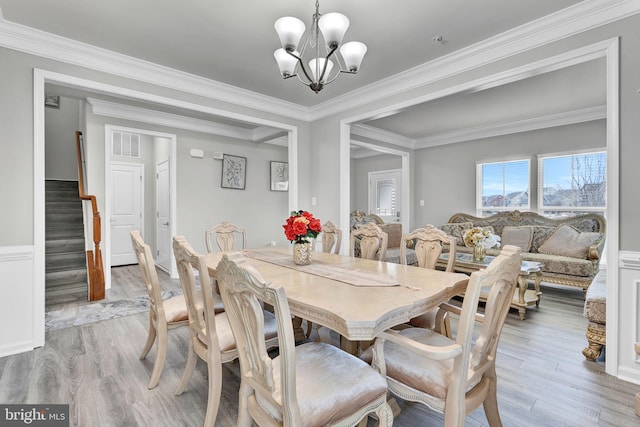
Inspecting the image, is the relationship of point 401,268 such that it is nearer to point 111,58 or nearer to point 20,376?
point 20,376

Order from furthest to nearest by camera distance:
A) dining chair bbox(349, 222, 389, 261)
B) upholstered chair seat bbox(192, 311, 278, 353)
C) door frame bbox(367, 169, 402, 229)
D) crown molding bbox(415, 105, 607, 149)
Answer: door frame bbox(367, 169, 402, 229)
crown molding bbox(415, 105, 607, 149)
dining chair bbox(349, 222, 389, 261)
upholstered chair seat bbox(192, 311, 278, 353)

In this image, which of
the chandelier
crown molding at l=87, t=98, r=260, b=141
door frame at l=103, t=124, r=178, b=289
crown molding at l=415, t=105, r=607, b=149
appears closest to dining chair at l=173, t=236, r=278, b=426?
the chandelier

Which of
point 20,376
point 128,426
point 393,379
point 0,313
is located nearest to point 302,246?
point 393,379

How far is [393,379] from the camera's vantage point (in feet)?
4.55

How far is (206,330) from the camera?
1.61 meters

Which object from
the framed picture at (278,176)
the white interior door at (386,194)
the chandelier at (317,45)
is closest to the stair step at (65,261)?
the framed picture at (278,176)

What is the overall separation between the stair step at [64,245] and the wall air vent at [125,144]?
1.95 meters

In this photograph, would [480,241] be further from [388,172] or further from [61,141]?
[61,141]

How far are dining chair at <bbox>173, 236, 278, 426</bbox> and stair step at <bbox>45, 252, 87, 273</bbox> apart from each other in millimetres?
3325

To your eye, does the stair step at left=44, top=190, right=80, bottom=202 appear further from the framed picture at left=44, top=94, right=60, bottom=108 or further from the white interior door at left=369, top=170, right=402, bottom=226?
the white interior door at left=369, top=170, right=402, bottom=226

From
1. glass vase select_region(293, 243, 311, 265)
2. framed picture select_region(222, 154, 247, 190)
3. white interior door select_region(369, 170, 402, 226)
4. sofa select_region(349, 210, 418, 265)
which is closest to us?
glass vase select_region(293, 243, 311, 265)

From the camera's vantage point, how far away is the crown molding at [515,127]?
4672mm

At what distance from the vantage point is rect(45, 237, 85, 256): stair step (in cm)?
424

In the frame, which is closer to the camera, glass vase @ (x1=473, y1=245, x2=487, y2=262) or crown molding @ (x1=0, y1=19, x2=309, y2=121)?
crown molding @ (x1=0, y1=19, x2=309, y2=121)
